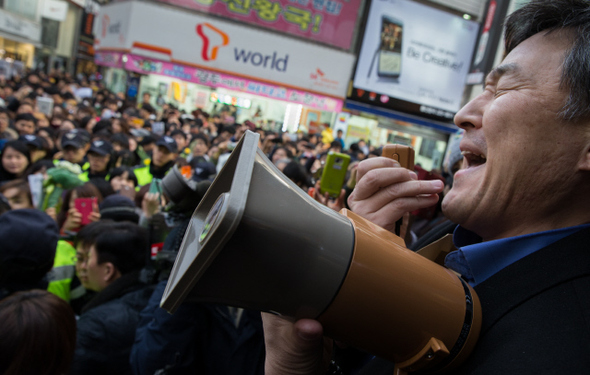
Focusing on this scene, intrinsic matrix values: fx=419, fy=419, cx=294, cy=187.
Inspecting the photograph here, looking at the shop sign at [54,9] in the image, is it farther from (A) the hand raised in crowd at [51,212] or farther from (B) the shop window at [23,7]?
(A) the hand raised in crowd at [51,212]

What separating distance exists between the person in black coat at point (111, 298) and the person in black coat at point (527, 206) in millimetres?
1324

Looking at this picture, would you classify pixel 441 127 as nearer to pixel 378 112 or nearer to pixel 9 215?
pixel 378 112

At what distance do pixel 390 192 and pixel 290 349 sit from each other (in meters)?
0.50

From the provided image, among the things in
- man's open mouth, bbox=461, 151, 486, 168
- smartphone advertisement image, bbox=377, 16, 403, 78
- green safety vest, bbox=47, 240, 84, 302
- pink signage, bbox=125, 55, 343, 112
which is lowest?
green safety vest, bbox=47, 240, 84, 302

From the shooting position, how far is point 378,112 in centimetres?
1366

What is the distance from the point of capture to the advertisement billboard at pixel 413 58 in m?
13.3

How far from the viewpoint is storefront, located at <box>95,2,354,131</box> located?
42.2ft

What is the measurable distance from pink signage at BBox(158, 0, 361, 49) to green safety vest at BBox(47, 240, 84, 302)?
1190 cm

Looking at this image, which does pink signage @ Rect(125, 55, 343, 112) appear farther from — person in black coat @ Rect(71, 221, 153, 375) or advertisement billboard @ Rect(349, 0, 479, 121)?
person in black coat @ Rect(71, 221, 153, 375)

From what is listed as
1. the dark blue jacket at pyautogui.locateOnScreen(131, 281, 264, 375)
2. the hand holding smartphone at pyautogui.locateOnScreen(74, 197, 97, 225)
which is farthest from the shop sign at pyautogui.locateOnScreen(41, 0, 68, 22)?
the dark blue jacket at pyautogui.locateOnScreen(131, 281, 264, 375)

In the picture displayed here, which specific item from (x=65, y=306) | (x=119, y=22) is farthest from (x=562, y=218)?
(x=119, y=22)

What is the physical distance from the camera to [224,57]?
517 inches

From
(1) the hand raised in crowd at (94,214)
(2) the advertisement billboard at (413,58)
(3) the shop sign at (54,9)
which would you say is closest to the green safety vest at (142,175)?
(1) the hand raised in crowd at (94,214)

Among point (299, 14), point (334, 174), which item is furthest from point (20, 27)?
point (334, 174)
